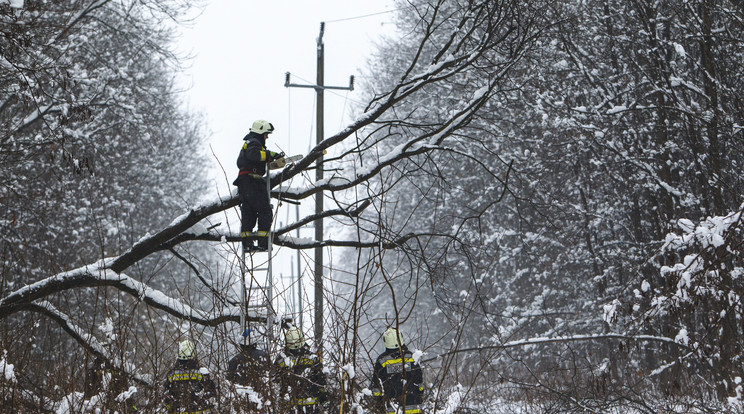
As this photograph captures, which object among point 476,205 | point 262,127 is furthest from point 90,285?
point 476,205

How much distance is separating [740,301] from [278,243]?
389 cm

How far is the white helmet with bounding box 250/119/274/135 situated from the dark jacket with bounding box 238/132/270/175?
0.18 meters

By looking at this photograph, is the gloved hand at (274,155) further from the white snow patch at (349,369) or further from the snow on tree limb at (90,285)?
the white snow patch at (349,369)

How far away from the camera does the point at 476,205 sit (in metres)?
19.2

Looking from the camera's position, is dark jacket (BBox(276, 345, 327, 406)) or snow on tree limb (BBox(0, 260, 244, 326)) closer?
dark jacket (BBox(276, 345, 327, 406))

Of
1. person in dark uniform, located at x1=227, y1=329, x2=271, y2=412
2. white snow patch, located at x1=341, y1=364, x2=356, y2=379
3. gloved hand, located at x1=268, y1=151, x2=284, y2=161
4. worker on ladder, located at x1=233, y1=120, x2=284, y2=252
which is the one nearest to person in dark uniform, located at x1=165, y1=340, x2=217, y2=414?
person in dark uniform, located at x1=227, y1=329, x2=271, y2=412

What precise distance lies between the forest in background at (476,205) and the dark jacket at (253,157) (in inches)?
15.6

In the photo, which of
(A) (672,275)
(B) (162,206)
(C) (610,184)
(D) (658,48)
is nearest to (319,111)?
(D) (658,48)

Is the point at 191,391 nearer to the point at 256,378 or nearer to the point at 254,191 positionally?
the point at 256,378

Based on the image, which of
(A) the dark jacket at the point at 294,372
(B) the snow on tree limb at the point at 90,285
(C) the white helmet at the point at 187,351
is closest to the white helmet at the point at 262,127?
(B) the snow on tree limb at the point at 90,285

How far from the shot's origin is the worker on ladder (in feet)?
20.2

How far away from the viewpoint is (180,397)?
13.5 feet

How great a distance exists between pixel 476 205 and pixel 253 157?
13627 mm

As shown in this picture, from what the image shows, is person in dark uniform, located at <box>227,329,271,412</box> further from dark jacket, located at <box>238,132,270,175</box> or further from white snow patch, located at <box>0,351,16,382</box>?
dark jacket, located at <box>238,132,270,175</box>
